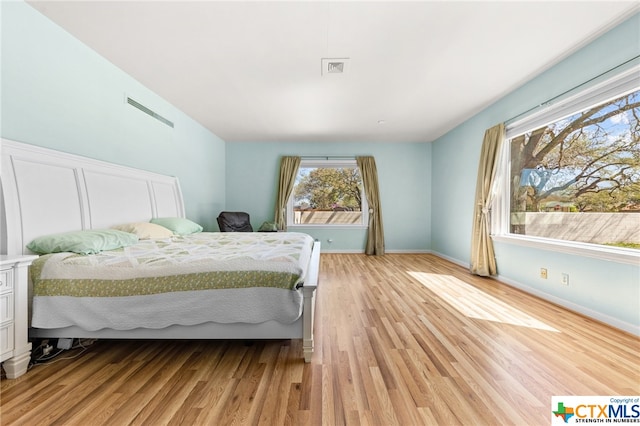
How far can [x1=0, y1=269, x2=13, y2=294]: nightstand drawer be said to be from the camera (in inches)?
58.3

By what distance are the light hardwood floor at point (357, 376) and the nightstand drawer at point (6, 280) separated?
0.53 m

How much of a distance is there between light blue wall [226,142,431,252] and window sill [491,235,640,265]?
2.65m

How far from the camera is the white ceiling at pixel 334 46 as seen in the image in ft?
6.64

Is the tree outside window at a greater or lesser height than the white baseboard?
greater

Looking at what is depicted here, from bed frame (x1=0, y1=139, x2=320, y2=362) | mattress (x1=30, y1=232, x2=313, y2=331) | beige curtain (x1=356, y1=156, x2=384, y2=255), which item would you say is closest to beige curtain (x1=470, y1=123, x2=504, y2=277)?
beige curtain (x1=356, y1=156, x2=384, y2=255)

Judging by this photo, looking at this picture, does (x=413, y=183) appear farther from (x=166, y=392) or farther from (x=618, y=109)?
(x=166, y=392)

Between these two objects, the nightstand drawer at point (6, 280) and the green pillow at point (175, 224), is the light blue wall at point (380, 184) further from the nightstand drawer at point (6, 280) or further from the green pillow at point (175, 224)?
the nightstand drawer at point (6, 280)

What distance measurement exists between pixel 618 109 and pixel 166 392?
13.3ft

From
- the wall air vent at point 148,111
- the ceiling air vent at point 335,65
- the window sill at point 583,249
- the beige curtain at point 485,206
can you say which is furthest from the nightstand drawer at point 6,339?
the beige curtain at point 485,206

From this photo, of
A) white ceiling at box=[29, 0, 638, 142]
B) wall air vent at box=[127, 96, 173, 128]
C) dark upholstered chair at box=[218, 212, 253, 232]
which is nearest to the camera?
white ceiling at box=[29, 0, 638, 142]

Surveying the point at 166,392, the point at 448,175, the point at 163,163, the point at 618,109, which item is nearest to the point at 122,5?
the point at 163,163

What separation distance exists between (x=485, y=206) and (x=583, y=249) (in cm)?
143

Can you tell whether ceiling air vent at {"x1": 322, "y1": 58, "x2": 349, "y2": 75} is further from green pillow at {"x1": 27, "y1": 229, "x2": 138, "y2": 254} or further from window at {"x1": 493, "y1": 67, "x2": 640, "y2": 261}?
green pillow at {"x1": 27, "y1": 229, "x2": 138, "y2": 254}

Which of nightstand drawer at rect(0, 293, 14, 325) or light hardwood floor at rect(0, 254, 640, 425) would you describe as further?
nightstand drawer at rect(0, 293, 14, 325)
